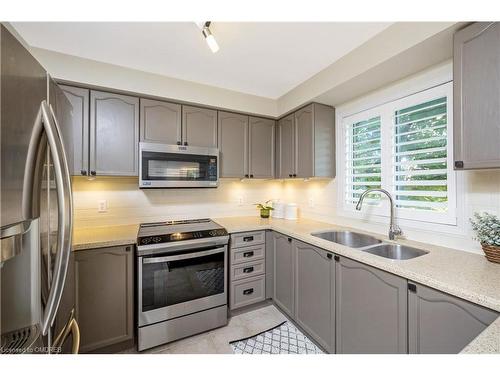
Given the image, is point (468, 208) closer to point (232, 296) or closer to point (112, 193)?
point (232, 296)

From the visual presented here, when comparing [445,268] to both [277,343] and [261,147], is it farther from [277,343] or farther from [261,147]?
[261,147]

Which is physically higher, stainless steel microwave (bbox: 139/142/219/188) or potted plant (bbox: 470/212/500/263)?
stainless steel microwave (bbox: 139/142/219/188)

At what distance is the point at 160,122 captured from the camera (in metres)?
2.11

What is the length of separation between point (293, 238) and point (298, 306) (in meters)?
0.59

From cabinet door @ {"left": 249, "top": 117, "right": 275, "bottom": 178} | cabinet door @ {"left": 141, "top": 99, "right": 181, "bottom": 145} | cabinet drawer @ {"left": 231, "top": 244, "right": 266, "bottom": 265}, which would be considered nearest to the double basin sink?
cabinet drawer @ {"left": 231, "top": 244, "right": 266, "bottom": 265}

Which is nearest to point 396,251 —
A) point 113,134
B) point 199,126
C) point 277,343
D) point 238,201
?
point 277,343

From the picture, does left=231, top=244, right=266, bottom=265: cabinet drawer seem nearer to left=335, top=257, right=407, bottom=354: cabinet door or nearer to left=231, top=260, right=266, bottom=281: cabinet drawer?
left=231, top=260, right=266, bottom=281: cabinet drawer

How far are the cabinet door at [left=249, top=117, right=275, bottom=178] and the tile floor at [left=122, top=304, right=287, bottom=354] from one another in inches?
58.8

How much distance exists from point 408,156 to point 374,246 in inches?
30.6

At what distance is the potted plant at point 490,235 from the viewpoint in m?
1.14

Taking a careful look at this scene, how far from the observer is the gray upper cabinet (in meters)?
1.04

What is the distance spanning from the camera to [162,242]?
1731mm

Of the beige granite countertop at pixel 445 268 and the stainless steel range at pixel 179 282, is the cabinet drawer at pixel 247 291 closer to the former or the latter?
the stainless steel range at pixel 179 282

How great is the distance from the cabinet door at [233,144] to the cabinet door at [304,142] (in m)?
0.59
